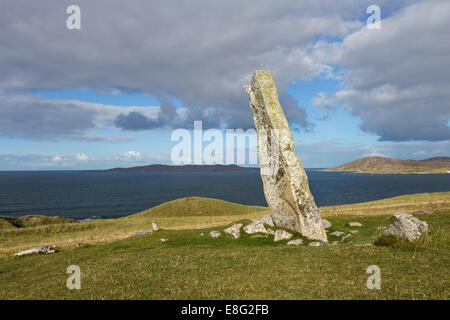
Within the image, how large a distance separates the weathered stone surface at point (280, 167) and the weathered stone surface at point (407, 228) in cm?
639

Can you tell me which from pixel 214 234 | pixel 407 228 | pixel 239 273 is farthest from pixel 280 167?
pixel 239 273

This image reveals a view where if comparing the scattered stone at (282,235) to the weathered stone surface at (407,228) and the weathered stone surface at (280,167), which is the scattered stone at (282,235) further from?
the weathered stone surface at (407,228)

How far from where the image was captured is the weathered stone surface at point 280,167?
76.1 ft

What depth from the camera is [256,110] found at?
27.9 m

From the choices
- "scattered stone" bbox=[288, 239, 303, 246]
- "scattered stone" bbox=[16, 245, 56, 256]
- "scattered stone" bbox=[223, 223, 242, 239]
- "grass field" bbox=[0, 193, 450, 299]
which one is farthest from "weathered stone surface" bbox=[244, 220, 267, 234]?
"scattered stone" bbox=[16, 245, 56, 256]

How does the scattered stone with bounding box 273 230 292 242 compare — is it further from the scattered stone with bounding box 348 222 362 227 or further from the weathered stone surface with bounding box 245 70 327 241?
the scattered stone with bounding box 348 222 362 227

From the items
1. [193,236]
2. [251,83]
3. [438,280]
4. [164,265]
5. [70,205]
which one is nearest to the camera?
[438,280]

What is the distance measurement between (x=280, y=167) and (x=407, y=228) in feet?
35.2

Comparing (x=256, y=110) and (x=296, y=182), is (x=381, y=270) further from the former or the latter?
(x=256, y=110)

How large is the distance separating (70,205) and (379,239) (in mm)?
110866

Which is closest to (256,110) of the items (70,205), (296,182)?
(296,182)

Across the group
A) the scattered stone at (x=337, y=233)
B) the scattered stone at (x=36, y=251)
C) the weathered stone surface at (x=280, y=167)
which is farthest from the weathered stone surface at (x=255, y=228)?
the scattered stone at (x=36, y=251)
